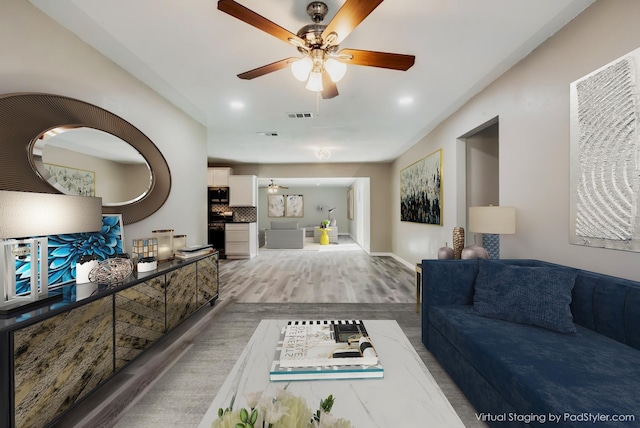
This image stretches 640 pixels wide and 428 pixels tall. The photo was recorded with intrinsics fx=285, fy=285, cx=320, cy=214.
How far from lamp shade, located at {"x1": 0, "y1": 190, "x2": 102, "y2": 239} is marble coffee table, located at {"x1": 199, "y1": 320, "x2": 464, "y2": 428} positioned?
1325mm

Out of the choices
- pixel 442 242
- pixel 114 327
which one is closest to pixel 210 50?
pixel 114 327

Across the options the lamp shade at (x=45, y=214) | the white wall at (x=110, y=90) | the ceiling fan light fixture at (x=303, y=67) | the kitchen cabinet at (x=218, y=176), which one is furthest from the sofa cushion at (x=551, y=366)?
the kitchen cabinet at (x=218, y=176)

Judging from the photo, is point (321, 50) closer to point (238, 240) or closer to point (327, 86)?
point (327, 86)

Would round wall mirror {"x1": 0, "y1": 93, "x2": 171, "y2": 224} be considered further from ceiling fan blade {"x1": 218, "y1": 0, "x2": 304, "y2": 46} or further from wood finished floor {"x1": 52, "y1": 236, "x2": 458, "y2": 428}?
ceiling fan blade {"x1": 218, "y1": 0, "x2": 304, "y2": 46}

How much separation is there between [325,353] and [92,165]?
2377mm

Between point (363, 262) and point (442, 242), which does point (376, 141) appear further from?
point (363, 262)

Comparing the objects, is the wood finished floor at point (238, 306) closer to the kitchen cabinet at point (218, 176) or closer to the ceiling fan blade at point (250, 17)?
the kitchen cabinet at point (218, 176)

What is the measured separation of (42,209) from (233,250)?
6143 millimetres

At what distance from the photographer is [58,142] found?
202 centimetres

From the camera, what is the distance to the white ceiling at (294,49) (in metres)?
1.98

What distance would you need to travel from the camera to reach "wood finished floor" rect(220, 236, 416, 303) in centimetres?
398

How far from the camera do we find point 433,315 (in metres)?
2.26

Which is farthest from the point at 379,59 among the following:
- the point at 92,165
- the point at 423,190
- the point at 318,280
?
the point at 318,280

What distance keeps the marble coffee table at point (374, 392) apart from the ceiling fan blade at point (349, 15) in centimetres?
174
